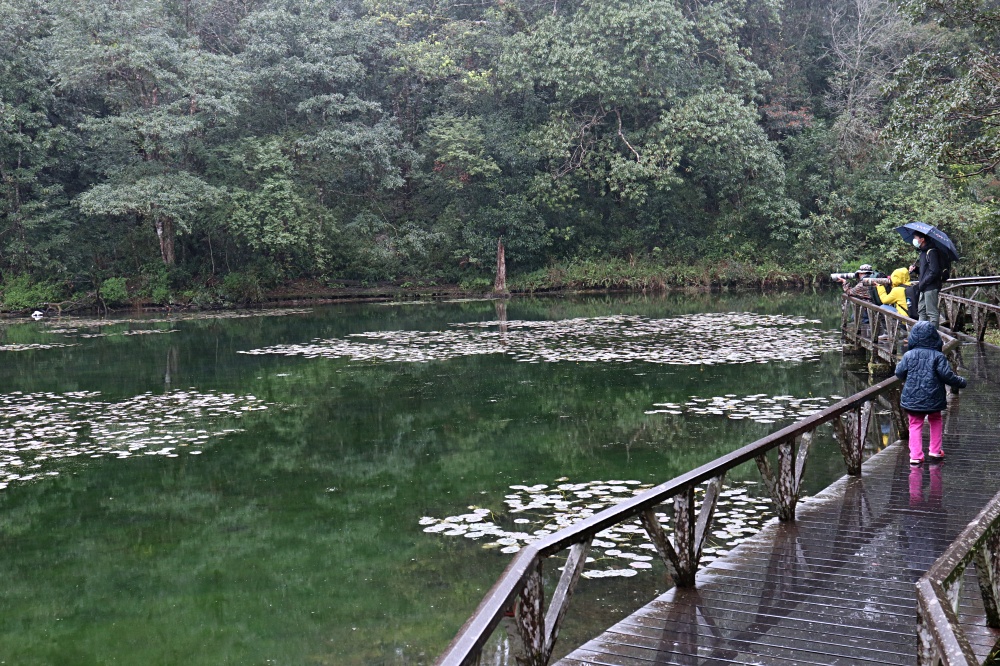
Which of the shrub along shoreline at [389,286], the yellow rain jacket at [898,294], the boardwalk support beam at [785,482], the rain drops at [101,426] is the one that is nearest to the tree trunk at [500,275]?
the shrub along shoreline at [389,286]

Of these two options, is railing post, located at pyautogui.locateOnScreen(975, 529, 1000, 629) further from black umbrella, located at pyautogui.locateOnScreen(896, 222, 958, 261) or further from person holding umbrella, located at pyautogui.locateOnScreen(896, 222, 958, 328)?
black umbrella, located at pyautogui.locateOnScreen(896, 222, 958, 261)

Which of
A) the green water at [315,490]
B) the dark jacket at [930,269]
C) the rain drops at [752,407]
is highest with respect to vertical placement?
the dark jacket at [930,269]

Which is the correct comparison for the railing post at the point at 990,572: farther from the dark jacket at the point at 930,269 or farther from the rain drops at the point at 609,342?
the rain drops at the point at 609,342

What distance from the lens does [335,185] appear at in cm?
3600

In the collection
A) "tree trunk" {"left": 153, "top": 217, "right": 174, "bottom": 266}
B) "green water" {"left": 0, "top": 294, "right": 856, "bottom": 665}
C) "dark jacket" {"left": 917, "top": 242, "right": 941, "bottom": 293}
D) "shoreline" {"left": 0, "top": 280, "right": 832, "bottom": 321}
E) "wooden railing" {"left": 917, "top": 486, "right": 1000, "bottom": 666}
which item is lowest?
"green water" {"left": 0, "top": 294, "right": 856, "bottom": 665}

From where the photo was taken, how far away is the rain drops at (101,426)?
10773mm

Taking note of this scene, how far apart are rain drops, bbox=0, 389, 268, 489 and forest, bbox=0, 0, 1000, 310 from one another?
17107 mm

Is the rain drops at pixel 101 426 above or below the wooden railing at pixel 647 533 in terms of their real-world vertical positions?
below

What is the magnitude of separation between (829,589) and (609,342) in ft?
48.2

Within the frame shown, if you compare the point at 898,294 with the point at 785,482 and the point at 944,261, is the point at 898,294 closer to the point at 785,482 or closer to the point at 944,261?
the point at 944,261

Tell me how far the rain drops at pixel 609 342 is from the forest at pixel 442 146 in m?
10.4

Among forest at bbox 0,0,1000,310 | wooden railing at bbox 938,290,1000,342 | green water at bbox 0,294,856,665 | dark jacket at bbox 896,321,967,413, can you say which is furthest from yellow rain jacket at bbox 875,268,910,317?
forest at bbox 0,0,1000,310

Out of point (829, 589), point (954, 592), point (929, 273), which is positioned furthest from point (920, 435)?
point (954, 592)

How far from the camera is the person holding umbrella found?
10117 mm
